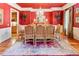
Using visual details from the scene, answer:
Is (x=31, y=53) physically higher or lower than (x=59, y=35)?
lower

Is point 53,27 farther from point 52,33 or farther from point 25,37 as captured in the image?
point 25,37

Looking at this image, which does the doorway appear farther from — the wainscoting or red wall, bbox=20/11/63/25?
the wainscoting

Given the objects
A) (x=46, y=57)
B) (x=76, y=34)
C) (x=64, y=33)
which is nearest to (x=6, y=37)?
(x=46, y=57)

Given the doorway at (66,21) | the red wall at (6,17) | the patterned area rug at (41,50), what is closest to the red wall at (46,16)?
the doorway at (66,21)

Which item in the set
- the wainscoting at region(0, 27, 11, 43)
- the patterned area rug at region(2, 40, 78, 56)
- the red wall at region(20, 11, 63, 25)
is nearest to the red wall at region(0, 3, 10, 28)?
the wainscoting at region(0, 27, 11, 43)

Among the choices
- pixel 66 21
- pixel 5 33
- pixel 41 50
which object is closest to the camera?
pixel 41 50

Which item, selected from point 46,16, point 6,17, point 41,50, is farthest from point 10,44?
point 46,16

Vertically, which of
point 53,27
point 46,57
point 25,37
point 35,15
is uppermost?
point 35,15

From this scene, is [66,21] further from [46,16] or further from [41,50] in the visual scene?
[41,50]

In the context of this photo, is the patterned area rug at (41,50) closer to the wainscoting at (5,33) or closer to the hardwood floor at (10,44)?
the hardwood floor at (10,44)

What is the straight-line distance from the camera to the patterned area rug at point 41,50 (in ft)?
12.5

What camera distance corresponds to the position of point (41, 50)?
158 inches

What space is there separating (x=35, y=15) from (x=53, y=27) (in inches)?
23.3

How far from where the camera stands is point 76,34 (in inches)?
167
